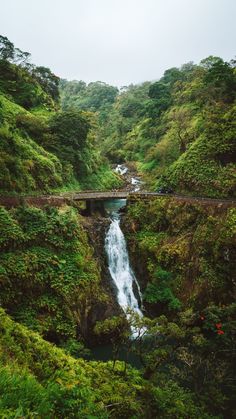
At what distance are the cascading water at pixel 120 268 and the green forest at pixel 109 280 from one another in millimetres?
614

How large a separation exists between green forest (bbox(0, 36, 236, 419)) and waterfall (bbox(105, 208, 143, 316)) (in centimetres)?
62

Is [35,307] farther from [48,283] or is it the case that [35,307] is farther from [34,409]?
[34,409]

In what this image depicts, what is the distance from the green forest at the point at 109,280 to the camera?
997 centimetres

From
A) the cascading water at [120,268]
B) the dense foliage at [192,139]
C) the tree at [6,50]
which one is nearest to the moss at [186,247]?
the cascading water at [120,268]

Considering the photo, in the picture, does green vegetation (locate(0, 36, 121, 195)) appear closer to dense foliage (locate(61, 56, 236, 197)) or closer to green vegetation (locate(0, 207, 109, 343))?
green vegetation (locate(0, 207, 109, 343))

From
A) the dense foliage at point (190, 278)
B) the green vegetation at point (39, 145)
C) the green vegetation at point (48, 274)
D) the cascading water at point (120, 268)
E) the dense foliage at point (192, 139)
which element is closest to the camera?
the dense foliage at point (190, 278)

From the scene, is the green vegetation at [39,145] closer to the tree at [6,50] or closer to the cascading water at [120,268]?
the tree at [6,50]

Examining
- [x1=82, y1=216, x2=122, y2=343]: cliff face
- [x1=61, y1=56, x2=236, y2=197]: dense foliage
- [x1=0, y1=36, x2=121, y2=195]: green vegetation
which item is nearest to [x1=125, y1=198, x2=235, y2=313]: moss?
[x1=82, y1=216, x2=122, y2=343]: cliff face

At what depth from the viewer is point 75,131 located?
3344cm

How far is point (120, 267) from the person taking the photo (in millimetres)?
23172

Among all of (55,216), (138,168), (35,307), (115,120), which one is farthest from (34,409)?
(115,120)

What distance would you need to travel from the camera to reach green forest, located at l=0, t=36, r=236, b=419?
9.97 meters

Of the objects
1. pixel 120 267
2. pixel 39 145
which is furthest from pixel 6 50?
pixel 120 267

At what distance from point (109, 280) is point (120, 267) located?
190 centimetres
